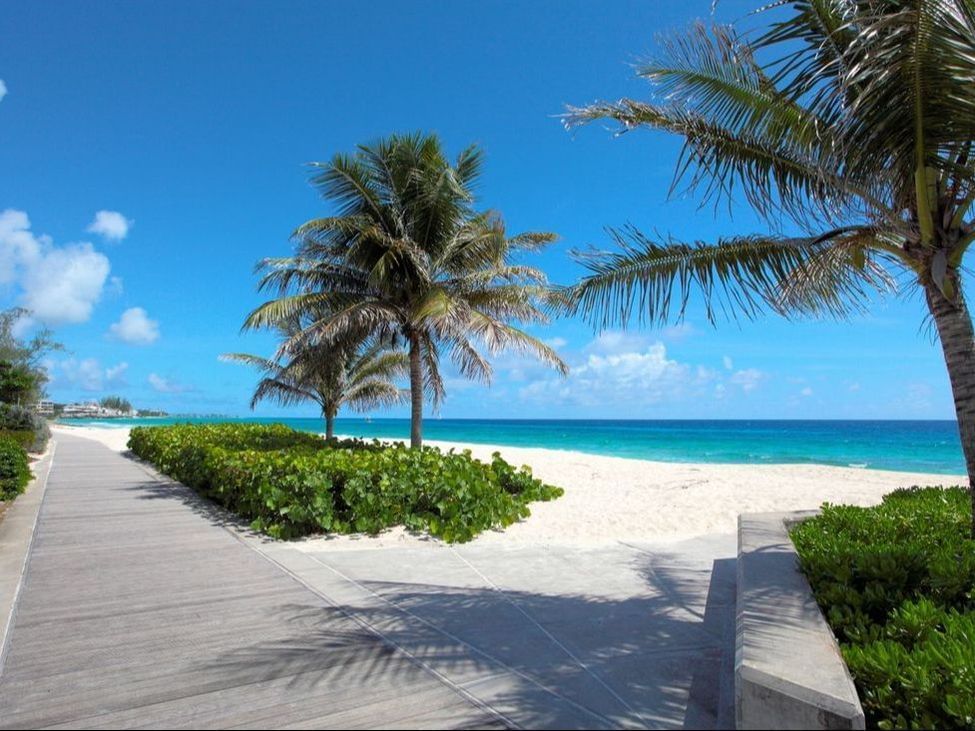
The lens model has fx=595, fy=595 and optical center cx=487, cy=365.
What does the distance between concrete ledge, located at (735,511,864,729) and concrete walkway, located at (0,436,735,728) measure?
389 millimetres

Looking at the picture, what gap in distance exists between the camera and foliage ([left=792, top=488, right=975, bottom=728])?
2.53 meters

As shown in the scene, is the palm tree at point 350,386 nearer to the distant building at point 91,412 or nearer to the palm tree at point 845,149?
the palm tree at point 845,149

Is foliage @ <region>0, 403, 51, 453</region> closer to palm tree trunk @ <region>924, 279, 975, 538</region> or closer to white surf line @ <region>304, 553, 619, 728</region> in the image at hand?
white surf line @ <region>304, 553, 619, 728</region>

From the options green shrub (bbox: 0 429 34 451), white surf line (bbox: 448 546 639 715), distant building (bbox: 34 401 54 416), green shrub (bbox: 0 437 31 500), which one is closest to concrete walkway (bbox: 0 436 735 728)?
white surf line (bbox: 448 546 639 715)

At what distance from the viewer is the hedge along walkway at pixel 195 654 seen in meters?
2.90

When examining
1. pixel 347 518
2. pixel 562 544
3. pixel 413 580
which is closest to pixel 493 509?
pixel 562 544

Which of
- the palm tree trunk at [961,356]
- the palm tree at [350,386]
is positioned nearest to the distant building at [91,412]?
the palm tree at [350,386]

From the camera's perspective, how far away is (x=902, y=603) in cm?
347

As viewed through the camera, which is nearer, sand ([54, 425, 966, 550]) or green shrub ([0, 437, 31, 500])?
sand ([54, 425, 966, 550])

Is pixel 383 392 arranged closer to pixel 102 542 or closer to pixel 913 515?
pixel 102 542

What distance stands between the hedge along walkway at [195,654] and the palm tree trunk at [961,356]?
397 cm

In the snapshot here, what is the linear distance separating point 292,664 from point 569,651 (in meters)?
1.65

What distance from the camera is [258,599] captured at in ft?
15.3

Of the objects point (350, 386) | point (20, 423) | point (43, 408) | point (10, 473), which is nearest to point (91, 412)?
point (43, 408)
